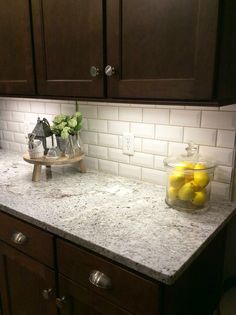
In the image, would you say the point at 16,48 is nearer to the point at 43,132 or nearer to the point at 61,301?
the point at 43,132

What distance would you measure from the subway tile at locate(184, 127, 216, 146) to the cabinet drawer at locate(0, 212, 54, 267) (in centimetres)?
70

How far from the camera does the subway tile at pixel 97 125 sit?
5.01ft

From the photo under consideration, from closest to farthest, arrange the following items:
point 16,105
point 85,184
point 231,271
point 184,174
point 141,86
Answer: point 141,86, point 184,174, point 231,271, point 85,184, point 16,105

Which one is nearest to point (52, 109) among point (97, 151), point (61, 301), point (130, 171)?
point (97, 151)

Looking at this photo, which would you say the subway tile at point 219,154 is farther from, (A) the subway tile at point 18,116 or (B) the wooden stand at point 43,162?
(A) the subway tile at point 18,116

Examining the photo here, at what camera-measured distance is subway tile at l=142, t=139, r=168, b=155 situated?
133cm

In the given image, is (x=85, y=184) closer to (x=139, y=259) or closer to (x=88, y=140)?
(x=88, y=140)

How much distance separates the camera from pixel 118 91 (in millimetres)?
1045

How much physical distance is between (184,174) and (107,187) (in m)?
0.42

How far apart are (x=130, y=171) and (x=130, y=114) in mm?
295

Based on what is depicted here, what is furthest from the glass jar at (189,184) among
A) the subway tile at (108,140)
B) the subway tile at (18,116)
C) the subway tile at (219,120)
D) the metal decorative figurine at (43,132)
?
the subway tile at (18,116)

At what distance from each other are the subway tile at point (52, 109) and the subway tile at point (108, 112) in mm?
329

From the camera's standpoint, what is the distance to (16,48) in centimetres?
133

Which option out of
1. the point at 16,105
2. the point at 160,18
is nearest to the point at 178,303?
the point at 160,18
